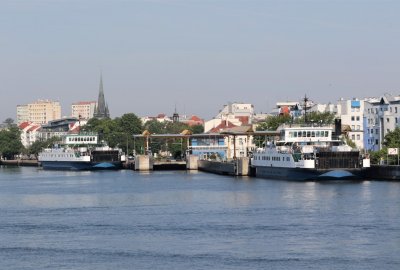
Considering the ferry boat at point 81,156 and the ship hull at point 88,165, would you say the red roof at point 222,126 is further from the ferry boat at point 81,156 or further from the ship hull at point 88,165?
the ship hull at point 88,165

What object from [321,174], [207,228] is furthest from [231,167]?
[207,228]

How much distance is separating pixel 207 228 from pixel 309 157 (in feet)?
130

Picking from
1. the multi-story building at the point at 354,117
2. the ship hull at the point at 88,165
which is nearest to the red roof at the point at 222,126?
the multi-story building at the point at 354,117

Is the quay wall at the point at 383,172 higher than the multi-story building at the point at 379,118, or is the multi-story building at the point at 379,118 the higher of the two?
the multi-story building at the point at 379,118

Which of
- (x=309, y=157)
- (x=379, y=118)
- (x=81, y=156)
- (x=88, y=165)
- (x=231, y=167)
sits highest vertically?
(x=379, y=118)

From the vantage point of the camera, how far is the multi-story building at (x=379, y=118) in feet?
428

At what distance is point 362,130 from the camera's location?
140 meters

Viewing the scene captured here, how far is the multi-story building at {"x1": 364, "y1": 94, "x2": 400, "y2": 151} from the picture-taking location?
13050 cm

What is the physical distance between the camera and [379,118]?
134 metres

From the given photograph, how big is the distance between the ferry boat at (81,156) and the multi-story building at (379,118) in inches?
1266

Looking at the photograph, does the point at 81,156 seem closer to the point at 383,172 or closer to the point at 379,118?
the point at 379,118

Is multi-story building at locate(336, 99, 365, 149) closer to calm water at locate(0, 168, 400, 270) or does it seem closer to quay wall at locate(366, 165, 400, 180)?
quay wall at locate(366, 165, 400, 180)

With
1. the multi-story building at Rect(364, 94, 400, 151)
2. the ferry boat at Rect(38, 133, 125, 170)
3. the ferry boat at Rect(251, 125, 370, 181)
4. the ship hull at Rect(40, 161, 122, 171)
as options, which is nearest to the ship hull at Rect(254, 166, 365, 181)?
the ferry boat at Rect(251, 125, 370, 181)

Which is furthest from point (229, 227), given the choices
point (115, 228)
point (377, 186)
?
point (377, 186)
